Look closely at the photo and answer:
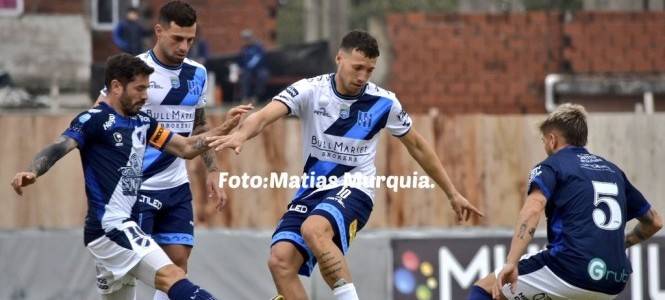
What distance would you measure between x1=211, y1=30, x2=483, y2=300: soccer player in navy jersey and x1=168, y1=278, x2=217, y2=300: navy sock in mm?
740

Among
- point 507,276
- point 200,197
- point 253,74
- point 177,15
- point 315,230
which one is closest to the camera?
point 507,276

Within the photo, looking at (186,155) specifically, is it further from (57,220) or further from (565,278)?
(57,220)

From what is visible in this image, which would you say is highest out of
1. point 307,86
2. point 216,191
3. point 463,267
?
point 307,86

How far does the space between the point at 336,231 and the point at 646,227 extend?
6.58 ft

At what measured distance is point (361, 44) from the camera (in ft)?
28.6

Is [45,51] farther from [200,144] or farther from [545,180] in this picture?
[545,180]

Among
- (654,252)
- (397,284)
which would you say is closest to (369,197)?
(397,284)

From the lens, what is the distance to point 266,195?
13.2 metres

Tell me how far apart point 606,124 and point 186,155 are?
5.97 metres

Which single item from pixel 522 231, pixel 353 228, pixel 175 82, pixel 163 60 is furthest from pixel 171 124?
pixel 522 231

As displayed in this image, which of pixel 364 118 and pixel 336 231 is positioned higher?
pixel 364 118

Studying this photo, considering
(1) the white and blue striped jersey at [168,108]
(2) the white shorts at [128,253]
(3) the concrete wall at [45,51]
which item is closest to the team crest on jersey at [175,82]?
(1) the white and blue striped jersey at [168,108]

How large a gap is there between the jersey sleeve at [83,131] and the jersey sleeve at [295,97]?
4.14 feet

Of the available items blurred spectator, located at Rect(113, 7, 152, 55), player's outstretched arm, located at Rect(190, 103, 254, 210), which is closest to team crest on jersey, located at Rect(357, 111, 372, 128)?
player's outstretched arm, located at Rect(190, 103, 254, 210)
